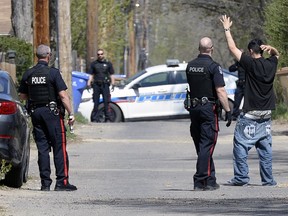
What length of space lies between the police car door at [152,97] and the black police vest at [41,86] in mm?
17218

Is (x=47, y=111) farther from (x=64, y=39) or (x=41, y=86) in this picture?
(x=64, y=39)

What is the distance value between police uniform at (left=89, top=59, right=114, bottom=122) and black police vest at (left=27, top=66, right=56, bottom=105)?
16.1 meters

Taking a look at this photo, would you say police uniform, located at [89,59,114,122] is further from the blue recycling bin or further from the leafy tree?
the leafy tree

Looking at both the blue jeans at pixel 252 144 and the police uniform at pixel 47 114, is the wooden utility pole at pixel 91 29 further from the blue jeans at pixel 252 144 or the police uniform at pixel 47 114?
the police uniform at pixel 47 114

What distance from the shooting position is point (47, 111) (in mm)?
13688

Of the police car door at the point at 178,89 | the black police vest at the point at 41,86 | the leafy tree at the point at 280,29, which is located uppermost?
the leafy tree at the point at 280,29

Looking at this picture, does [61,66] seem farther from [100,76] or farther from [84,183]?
[84,183]

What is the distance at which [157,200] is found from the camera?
12.3 m

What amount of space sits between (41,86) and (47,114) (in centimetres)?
36

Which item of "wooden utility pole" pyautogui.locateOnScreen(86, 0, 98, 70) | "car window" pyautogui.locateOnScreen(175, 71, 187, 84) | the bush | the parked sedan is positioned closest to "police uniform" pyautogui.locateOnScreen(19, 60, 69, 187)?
the parked sedan

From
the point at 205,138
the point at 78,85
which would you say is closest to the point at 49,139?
the point at 205,138

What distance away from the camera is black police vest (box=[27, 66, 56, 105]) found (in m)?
13.7

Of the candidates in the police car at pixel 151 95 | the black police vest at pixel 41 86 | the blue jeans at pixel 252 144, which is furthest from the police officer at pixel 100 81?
the black police vest at pixel 41 86

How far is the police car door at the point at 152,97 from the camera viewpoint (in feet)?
102
